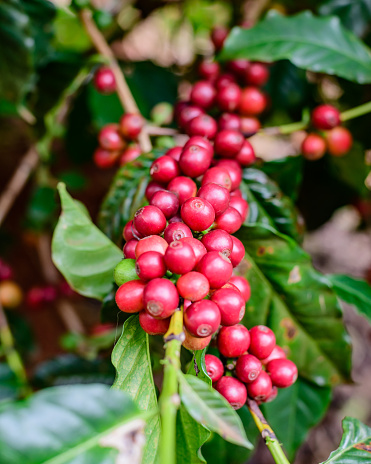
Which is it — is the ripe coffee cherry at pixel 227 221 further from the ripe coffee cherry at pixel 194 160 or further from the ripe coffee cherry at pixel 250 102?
the ripe coffee cherry at pixel 250 102

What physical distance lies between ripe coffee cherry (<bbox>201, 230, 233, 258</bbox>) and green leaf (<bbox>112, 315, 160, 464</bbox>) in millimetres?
153

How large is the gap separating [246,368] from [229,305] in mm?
126

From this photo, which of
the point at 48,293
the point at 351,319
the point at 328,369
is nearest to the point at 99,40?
the point at 48,293

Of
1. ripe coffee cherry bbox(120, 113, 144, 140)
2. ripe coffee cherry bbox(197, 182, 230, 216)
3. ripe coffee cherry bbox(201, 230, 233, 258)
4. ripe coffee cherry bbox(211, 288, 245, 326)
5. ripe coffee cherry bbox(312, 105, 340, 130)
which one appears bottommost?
ripe coffee cherry bbox(211, 288, 245, 326)

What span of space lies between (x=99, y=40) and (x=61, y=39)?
0.58 m

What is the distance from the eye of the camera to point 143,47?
6.83 ft

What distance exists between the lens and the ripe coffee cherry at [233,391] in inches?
22.4

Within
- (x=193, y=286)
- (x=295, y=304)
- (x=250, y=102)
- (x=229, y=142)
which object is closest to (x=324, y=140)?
(x=250, y=102)

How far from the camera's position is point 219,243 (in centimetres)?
55

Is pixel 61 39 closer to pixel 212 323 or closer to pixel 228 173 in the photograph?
pixel 228 173

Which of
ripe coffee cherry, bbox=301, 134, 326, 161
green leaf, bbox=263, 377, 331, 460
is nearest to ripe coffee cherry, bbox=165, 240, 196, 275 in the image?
green leaf, bbox=263, 377, 331, 460

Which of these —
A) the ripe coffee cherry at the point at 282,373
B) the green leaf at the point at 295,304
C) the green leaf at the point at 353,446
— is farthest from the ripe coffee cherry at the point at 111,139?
the green leaf at the point at 353,446

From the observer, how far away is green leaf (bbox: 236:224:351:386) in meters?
0.75

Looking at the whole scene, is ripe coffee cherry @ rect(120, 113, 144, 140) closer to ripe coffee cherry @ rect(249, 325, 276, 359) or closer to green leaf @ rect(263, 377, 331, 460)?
ripe coffee cherry @ rect(249, 325, 276, 359)
